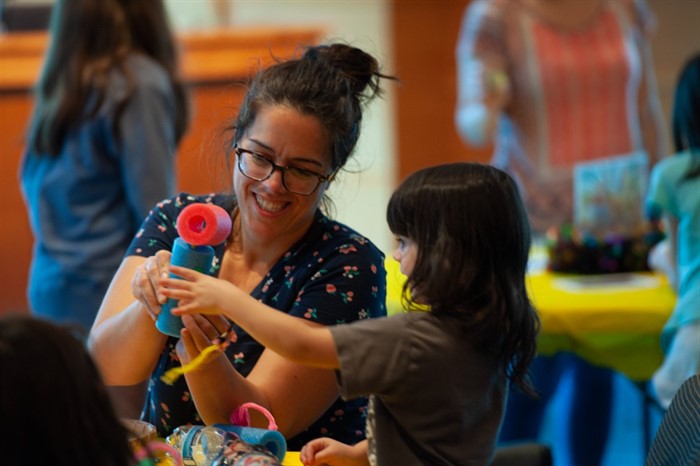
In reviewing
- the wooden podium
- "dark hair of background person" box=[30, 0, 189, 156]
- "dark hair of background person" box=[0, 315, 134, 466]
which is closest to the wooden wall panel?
the wooden podium

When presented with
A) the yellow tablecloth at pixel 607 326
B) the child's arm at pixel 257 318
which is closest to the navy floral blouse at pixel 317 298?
the child's arm at pixel 257 318

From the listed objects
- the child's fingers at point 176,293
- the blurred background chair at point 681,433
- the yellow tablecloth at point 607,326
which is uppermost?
the child's fingers at point 176,293

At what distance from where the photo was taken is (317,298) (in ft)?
5.49

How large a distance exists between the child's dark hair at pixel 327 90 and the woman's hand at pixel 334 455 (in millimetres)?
472

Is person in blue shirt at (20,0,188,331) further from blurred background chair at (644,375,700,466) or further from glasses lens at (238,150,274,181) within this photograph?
blurred background chair at (644,375,700,466)

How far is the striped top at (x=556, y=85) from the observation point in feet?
10.9

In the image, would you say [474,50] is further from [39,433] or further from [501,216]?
[39,433]

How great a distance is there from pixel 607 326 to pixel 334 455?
1.28 metres

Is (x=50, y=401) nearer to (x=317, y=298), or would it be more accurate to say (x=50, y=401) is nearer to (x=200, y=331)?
(x=200, y=331)

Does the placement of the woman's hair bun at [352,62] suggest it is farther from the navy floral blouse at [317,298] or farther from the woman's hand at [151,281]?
the woman's hand at [151,281]

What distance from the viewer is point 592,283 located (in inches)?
112

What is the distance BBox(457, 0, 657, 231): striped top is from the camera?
10.9 ft

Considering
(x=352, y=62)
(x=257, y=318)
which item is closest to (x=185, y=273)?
(x=257, y=318)

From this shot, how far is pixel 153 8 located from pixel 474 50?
44.2 inches
